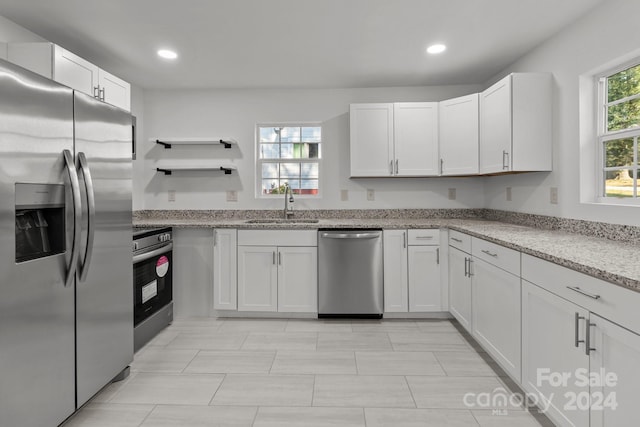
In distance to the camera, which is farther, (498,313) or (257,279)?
(257,279)

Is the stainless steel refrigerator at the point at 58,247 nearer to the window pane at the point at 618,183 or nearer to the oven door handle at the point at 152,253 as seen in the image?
the oven door handle at the point at 152,253

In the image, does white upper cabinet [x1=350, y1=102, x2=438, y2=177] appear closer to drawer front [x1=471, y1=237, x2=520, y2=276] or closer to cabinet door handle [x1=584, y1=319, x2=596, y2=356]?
drawer front [x1=471, y1=237, x2=520, y2=276]

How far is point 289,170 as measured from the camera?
13.4ft

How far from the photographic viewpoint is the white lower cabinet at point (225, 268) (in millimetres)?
3350

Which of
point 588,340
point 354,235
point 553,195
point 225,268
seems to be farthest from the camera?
point 225,268

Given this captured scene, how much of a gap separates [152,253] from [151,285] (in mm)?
261

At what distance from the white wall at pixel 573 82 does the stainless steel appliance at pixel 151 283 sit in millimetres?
3135

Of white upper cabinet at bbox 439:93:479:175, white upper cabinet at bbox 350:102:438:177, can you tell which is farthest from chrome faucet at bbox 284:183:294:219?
white upper cabinet at bbox 439:93:479:175

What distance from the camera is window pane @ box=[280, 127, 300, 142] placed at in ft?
13.3

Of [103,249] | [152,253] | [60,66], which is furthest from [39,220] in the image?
[152,253]

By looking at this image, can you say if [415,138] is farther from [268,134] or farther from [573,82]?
[268,134]

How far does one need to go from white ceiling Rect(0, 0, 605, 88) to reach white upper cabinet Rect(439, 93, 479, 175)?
340 millimetres

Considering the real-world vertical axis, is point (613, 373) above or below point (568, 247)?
below

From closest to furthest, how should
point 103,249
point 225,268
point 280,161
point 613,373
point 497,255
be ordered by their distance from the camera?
point 613,373 → point 103,249 → point 497,255 → point 225,268 → point 280,161
